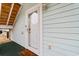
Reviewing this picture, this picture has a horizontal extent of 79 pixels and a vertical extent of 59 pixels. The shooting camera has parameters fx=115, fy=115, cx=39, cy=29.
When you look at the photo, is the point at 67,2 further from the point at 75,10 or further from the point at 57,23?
the point at 57,23

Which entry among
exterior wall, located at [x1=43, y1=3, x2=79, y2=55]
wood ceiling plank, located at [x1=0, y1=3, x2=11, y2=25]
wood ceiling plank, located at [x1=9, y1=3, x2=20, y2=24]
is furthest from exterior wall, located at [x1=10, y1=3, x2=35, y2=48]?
exterior wall, located at [x1=43, y1=3, x2=79, y2=55]

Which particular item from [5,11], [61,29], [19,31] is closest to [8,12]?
[5,11]

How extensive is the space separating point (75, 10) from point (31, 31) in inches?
93.7

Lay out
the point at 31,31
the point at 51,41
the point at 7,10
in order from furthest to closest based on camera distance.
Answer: the point at 7,10
the point at 31,31
the point at 51,41

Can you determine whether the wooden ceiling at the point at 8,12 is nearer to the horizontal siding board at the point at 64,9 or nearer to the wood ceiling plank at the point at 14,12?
the wood ceiling plank at the point at 14,12

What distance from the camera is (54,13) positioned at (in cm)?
245

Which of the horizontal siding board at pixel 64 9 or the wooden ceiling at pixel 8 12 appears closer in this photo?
the horizontal siding board at pixel 64 9

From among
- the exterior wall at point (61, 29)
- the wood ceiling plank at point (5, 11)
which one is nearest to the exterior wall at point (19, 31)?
the wood ceiling plank at point (5, 11)

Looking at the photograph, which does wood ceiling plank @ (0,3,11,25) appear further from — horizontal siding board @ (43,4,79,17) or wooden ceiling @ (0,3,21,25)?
horizontal siding board @ (43,4,79,17)

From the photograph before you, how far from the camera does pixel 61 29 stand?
2.21 meters

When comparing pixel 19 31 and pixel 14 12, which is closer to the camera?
pixel 14 12

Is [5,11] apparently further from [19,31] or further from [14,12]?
[19,31]

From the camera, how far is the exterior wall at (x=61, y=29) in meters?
1.90

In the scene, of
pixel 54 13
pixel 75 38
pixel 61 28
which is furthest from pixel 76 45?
pixel 54 13
